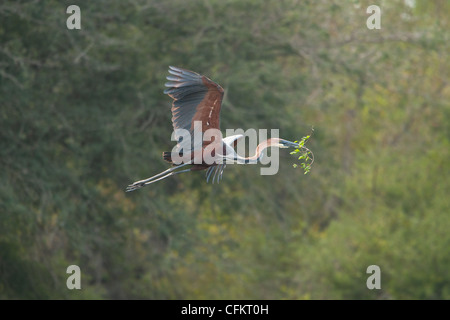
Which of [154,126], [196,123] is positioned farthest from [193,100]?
[154,126]

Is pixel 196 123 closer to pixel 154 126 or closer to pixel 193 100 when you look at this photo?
pixel 193 100

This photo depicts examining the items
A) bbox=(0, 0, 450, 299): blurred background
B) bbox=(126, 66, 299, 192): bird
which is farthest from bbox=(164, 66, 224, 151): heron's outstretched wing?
bbox=(0, 0, 450, 299): blurred background

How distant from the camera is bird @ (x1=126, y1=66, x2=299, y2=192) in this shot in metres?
7.67

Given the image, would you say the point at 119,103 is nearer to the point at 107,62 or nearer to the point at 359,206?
the point at 107,62

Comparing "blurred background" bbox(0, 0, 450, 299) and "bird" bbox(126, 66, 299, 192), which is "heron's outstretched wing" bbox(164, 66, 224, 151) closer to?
"bird" bbox(126, 66, 299, 192)

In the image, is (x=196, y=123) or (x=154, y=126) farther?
(x=154, y=126)

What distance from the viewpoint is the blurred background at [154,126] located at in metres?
13.1

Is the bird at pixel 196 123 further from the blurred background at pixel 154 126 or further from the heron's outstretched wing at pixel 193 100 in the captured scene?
the blurred background at pixel 154 126

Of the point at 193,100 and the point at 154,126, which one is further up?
the point at 154,126

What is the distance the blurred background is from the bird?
14.7ft

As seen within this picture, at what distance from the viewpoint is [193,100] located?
7.78 metres

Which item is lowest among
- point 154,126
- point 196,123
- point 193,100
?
point 196,123

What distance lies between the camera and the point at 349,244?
67.5 ft

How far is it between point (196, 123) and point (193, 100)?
0.23 metres
